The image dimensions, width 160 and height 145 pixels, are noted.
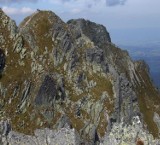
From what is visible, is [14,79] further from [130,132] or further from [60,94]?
[130,132]

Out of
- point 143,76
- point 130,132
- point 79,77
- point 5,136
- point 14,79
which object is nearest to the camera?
point 130,132

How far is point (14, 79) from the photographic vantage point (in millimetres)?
84062

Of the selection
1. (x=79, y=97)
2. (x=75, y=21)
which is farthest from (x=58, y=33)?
(x=75, y=21)

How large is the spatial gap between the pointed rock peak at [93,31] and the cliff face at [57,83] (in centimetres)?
946

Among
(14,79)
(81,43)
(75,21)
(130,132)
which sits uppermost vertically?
(75,21)

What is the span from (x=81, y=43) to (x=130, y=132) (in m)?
76.5

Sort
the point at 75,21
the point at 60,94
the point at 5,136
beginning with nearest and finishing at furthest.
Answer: the point at 5,136 → the point at 60,94 → the point at 75,21

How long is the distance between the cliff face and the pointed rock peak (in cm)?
946

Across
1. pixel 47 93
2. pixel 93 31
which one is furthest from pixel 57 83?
pixel 93 31

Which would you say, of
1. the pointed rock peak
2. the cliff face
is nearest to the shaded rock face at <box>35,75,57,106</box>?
the cliff face

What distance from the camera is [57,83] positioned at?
92.8 m

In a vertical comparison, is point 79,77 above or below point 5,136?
above

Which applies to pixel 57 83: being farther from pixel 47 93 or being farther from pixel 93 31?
pixel 93 31

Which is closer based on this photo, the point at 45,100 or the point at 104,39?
the point at 45,100
